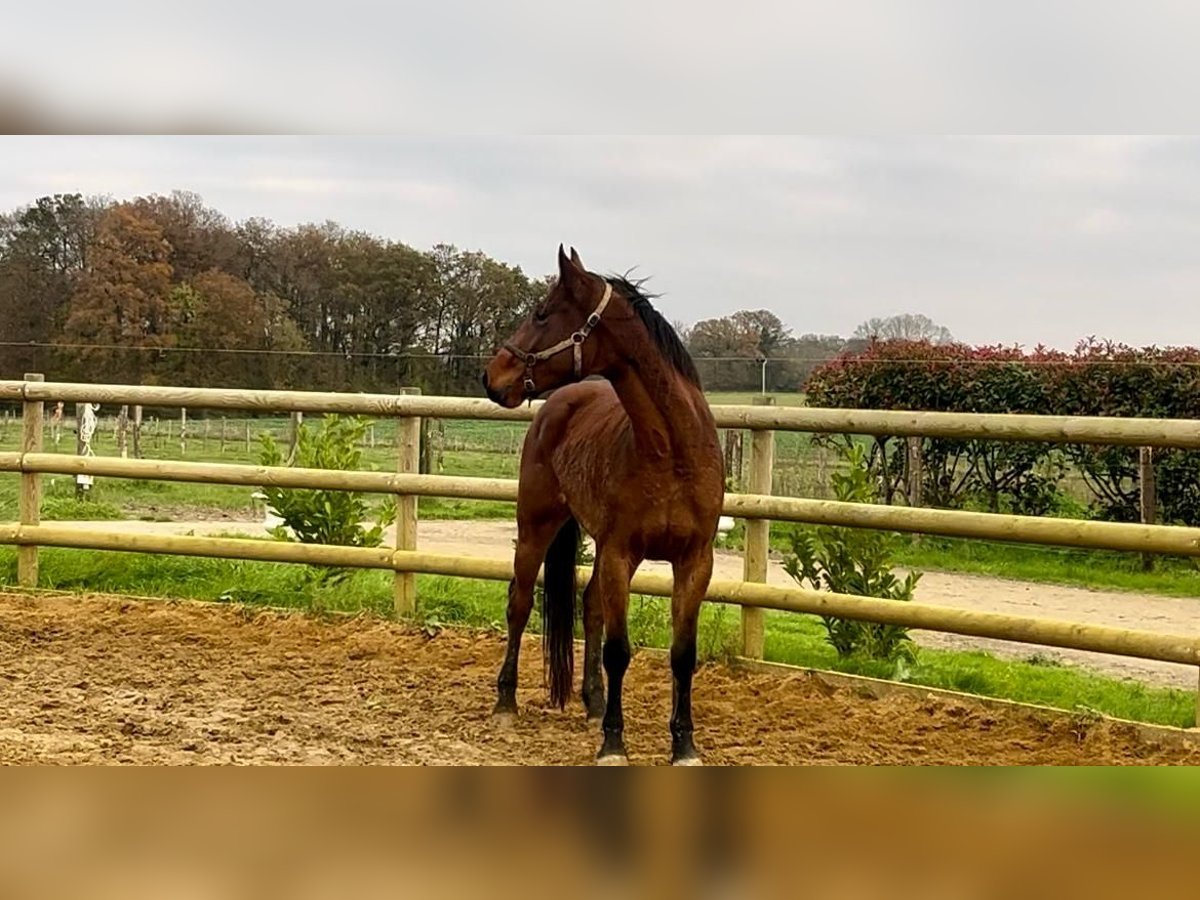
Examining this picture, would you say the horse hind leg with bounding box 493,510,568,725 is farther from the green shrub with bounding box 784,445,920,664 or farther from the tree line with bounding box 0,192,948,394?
the tree line with bounding box 0,192,948,394

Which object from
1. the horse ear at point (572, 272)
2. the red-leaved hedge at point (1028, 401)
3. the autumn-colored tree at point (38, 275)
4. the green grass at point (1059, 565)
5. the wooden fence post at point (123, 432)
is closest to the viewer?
the horse ear at point (572, 272)

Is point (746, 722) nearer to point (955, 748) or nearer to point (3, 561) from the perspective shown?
point (955, 748)

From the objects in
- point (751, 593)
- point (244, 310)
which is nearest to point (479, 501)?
point (244, 310)

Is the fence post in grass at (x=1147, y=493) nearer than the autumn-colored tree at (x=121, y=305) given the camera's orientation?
Yes

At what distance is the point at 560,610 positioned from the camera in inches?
161

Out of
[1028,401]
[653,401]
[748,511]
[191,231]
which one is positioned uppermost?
[191,231]

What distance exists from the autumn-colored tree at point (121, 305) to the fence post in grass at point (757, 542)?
5184 mm

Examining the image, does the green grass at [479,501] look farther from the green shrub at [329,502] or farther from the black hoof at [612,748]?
the black hoof at [612,748]

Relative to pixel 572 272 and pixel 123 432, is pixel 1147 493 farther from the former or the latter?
pixel 123 432

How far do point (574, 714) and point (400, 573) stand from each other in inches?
65.1

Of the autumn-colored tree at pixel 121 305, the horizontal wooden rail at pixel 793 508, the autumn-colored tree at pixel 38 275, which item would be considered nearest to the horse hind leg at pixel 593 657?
the horizontal wooden rail at pixel 793 508

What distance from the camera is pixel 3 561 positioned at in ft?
21.9

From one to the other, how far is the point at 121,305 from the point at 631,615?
5.20 m

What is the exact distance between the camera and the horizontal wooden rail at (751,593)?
3.83 meters
